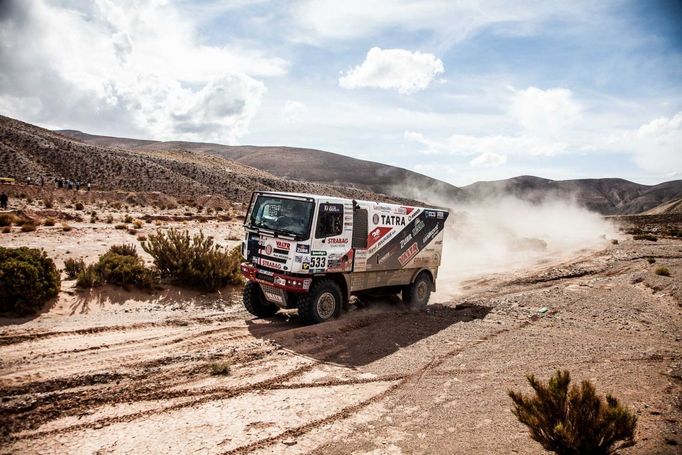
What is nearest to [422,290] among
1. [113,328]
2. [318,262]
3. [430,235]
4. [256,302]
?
[430,235]

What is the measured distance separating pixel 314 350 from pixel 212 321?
9.86 ft

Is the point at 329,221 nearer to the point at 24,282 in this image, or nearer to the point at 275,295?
the point at 275,295

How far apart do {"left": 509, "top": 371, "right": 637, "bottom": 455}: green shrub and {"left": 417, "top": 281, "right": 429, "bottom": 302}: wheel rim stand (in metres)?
8.13

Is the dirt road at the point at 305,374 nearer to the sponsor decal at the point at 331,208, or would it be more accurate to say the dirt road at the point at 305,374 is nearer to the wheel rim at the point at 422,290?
the wheel rim at the point at 422,290

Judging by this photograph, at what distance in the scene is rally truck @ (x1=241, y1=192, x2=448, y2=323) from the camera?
9.16 m

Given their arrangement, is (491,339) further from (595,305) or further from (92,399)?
(92,399)

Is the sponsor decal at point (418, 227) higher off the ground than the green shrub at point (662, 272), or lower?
higher

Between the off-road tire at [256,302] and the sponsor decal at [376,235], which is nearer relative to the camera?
the off-road tire at [256,302]

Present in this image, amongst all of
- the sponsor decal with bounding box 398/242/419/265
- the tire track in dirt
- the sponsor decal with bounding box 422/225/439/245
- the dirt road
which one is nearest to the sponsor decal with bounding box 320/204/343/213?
the dirt road

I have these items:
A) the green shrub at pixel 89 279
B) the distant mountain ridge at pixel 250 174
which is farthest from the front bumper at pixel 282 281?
the distant mountain ridge at pixel 250 174

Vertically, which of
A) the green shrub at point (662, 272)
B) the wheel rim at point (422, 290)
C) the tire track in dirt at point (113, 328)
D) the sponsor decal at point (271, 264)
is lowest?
the tire track in dirt at point (113, 328)

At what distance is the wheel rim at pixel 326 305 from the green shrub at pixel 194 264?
4.18 m

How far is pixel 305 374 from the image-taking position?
23.0 ft

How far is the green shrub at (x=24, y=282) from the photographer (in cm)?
892
